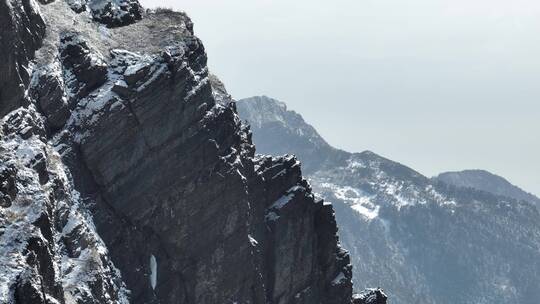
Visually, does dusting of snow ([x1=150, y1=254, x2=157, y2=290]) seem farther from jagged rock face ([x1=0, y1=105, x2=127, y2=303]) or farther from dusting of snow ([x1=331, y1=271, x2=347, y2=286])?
dusting of snow ([x1=331, y1=271, x2=347, y2=286])

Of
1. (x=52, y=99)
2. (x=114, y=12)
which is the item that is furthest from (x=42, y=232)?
(x=114, y=12)

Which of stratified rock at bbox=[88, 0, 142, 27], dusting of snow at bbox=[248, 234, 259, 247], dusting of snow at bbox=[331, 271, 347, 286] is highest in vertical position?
stratified rock at bbox=[88, 0, 142, 27]

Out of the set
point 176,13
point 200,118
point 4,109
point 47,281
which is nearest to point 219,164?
point 200,118

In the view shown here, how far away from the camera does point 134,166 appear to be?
94500mm

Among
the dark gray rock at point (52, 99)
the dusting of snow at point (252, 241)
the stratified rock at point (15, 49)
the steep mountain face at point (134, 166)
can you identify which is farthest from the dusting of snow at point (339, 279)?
the stratified rock at point (15, 49)

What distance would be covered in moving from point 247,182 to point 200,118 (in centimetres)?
1316

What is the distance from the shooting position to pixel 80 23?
9894 centimetres

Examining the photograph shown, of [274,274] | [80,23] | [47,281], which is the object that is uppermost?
[80,23]

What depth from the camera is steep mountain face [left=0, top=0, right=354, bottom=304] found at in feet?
263

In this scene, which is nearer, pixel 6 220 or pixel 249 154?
pixel 6 220

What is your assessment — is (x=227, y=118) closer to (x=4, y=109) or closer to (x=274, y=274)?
(x=274, y=274)

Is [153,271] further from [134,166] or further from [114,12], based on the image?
[114,12]

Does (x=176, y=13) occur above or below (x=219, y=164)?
above

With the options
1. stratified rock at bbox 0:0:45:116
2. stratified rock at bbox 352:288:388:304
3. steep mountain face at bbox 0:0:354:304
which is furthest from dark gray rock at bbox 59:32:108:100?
stratified rock at bbox 352:288:388:304
